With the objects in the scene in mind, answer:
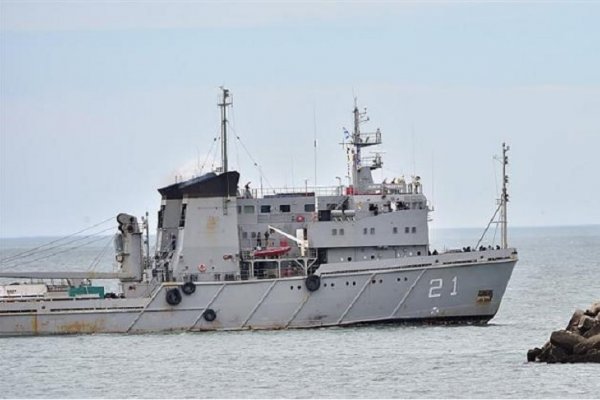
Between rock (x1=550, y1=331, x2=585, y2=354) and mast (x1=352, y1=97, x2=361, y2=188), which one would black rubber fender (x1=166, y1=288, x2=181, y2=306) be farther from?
rock (x1=550, y1=331, x2=585, y2=354)

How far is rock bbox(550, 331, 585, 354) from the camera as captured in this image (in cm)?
4144

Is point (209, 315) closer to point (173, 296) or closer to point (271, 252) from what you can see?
point (173, 296)

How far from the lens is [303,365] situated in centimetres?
4325

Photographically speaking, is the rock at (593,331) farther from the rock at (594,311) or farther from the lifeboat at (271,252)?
the lifeboat at (271,252)

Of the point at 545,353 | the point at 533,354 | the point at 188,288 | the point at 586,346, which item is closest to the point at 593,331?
the point at 586,346

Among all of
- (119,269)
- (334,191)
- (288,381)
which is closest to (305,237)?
(334,191)

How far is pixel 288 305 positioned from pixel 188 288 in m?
3.12

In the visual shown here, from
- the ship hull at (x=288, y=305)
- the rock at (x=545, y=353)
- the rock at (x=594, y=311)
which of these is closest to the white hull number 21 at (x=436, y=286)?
the ship hull at (x=288, y=305)

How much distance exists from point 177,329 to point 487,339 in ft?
31.8

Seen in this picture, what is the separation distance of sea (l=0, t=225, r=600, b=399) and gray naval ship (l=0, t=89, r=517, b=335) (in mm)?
629

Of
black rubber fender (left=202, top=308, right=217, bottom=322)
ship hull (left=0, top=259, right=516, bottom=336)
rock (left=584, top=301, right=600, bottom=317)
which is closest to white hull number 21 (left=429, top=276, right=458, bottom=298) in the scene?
ship hull (left=0, top=259, right=516, bottom=336)

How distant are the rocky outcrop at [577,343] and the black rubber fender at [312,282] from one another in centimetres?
967

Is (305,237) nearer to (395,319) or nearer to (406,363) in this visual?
(395,319)

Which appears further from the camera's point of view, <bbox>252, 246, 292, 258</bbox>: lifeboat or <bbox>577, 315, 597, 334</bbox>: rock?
<bbox>252, 246, 292, 258</bbox>: lifeboat
